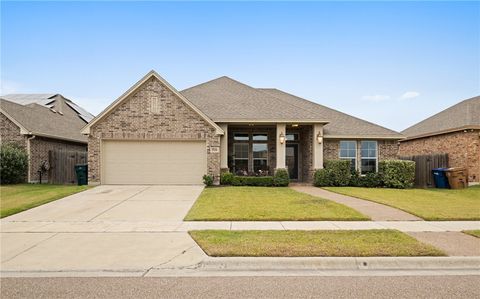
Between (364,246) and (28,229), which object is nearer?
(364,246)

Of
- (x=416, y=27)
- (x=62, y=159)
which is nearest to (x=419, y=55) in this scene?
(x=416, y=27)

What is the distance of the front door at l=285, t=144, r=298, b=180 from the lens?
1905 cm

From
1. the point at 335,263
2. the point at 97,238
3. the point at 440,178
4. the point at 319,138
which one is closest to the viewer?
the point at 335,263

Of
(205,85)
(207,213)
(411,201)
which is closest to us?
(207,213)

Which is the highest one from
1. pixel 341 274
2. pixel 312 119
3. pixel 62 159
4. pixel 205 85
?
pixel 205 85

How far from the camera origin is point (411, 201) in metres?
11.2

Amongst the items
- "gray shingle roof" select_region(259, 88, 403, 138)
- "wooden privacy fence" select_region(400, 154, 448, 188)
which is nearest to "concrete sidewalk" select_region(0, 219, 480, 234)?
"gray shingle roof" select_region(259, 88, 403, 138)

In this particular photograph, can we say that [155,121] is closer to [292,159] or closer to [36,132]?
[36,132]

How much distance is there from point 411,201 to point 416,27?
9.06m

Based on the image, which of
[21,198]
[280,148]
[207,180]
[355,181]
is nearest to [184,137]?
[207,180]

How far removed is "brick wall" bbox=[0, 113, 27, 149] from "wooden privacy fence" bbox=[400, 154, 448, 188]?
23.5 m

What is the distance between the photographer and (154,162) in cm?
1566

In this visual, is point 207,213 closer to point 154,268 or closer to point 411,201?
point 154,268

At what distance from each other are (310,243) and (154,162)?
461 inches
